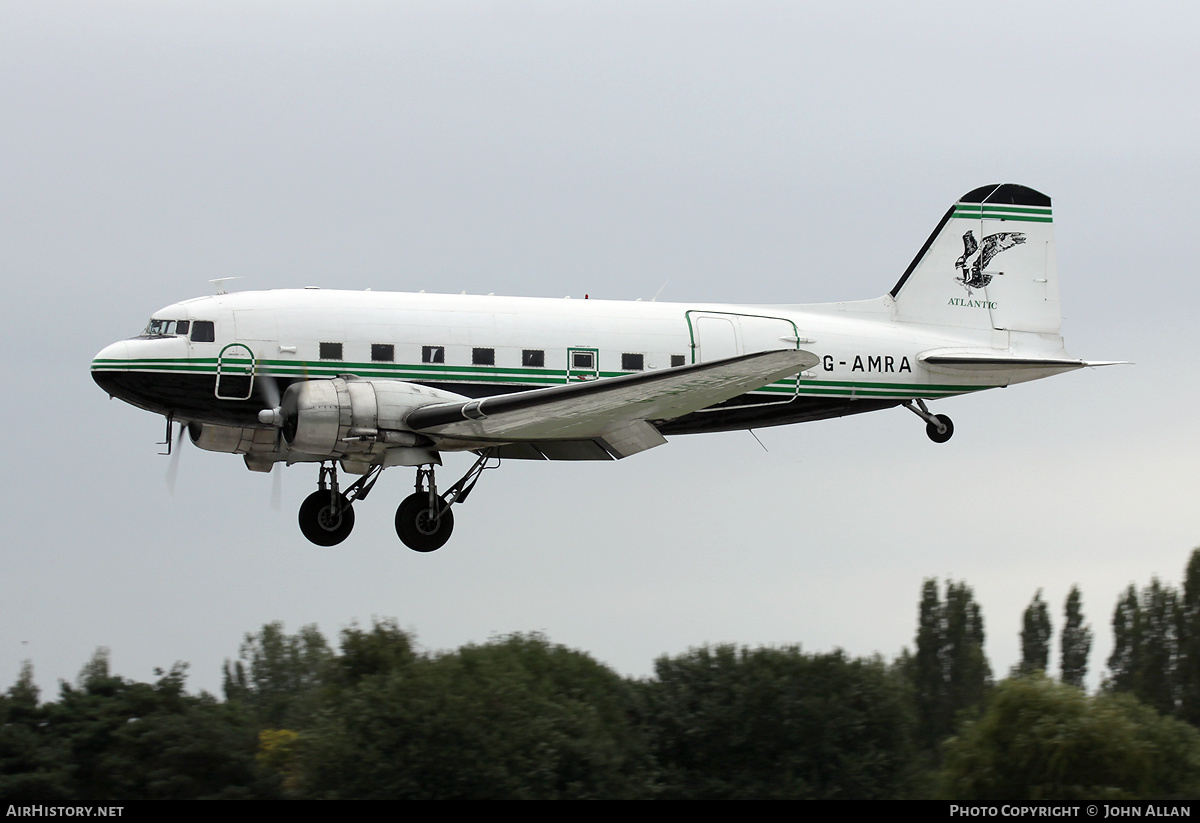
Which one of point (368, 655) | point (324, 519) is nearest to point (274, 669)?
point (368, 655)

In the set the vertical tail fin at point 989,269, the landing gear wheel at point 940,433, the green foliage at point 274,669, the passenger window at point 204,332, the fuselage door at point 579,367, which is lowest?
the green foliage at point 274,669

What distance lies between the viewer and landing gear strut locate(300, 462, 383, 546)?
19.6 metres

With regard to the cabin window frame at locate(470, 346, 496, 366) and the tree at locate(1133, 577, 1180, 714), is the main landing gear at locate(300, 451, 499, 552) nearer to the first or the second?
the cabin window frame at locate(470, 346, 496, 366)

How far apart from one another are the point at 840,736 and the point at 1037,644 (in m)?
14.1

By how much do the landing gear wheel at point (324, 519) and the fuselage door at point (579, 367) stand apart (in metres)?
3.61

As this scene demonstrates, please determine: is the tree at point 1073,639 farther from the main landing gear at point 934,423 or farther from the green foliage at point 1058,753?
the main landing gear at point 934,423

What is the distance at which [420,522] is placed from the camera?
1917 cm

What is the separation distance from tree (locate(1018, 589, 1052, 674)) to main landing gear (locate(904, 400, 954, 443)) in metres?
34.3

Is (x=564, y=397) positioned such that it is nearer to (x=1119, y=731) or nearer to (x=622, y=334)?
(x=622, y=334)

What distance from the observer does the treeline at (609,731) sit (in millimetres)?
34812

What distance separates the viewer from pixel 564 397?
1697cm

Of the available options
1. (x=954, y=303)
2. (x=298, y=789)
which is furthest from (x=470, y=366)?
(x=298, y=789)

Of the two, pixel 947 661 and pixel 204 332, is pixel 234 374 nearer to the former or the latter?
pixel 204 332

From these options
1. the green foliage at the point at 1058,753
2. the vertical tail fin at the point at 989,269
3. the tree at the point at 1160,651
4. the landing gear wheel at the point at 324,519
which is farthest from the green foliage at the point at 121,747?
the tree at the point at 1160,651
